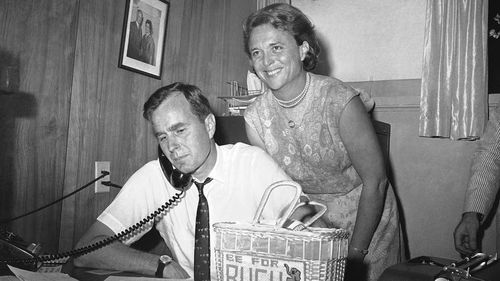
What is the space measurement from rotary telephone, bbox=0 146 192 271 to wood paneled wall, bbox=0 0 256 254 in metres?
0.52

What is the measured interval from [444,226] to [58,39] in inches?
110

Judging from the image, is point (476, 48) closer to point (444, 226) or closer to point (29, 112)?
point (444, 226)

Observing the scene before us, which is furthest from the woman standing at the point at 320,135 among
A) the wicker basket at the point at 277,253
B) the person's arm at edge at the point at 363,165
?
the wicker basket at the point at 277,253

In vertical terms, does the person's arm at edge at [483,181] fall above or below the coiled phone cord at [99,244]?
above

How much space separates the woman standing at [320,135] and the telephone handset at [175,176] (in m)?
0.49

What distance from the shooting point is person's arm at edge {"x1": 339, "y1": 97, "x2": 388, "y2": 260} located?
62.4 inches

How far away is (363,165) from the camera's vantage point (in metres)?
1.60

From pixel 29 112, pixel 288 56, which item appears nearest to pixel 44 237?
pixel 29 112

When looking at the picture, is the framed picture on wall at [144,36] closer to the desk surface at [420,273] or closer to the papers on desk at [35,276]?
the papers on desk at [35,276]

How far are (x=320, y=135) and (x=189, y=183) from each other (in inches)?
22.8

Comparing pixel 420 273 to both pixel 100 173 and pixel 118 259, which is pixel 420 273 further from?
pixel 100 173

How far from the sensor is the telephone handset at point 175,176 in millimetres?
1468

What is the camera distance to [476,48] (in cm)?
279

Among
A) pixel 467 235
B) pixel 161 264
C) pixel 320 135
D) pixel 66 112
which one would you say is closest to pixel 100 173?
pixel 66 112
